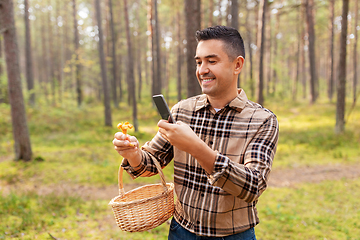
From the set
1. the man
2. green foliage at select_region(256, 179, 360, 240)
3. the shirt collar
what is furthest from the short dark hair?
green foliage at select_region(256, 179, 360, 240)

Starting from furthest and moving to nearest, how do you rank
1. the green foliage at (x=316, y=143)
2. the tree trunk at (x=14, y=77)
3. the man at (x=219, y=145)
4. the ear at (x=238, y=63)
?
the green foliage at (x=316, y=143)
the tree trunk at (x=14, y=77)
the ear at (x=238, y=63)
the man at (x=219, y=145)

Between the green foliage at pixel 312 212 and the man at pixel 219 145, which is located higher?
the man at pixel 219 145

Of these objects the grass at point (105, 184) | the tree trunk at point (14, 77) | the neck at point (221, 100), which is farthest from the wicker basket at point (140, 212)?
the tree trunk at point (14, 77)

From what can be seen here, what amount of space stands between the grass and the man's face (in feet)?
12.4

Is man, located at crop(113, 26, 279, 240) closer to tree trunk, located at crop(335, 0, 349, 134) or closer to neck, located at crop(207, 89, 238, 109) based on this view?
neck, located at crop(207, 89, 238, 109)

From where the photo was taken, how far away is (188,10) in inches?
255

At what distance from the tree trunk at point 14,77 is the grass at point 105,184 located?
786 mm

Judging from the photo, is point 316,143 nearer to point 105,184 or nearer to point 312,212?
point 312,212

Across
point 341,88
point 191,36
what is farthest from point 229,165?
point 341,88

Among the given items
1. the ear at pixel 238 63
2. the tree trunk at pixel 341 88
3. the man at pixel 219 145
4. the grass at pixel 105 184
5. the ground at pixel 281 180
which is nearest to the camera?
the man at pixel 219 145

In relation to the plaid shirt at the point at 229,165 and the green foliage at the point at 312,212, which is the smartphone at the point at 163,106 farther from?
the green foliage at the point at 312,212

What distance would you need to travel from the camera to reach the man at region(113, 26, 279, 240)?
5.43 ft

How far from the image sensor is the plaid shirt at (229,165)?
1.44m

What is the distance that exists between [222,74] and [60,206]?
5421 mm
